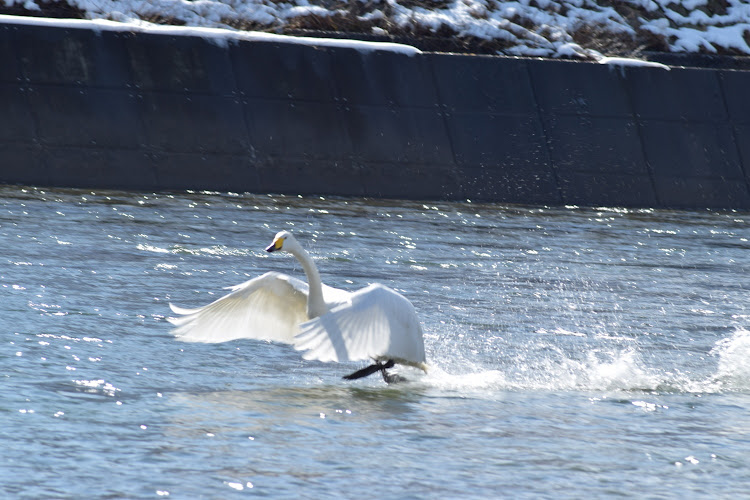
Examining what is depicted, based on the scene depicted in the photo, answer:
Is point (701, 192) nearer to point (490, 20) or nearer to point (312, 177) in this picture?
point (490, 20)

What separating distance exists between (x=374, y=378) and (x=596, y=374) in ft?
4.89

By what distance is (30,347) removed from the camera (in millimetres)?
7934

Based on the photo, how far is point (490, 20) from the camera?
19.8 metres

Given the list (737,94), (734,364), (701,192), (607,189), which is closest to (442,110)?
(607,189)

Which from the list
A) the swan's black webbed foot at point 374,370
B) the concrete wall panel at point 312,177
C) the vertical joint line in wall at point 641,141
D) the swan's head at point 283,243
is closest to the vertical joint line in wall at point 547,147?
the vertical joint line in wall at point 641,141

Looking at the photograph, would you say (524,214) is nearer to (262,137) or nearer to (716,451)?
(262,137)

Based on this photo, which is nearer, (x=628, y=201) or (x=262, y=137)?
(x=262, y=137)

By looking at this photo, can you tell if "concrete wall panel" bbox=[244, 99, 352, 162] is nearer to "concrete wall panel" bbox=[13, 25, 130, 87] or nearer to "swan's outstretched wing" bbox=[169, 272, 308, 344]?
"concrete wall panel" bbox=[13, 25, 130, 87]

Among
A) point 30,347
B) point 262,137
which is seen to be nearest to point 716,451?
point 30,347

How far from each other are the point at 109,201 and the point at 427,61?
5243 millimetres

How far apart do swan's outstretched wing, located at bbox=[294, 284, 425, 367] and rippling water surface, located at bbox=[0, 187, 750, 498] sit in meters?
A: 0.31

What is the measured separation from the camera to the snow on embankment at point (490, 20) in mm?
18375

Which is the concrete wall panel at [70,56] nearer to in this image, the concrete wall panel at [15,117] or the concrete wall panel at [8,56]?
the concrete wall panel at [8,56]

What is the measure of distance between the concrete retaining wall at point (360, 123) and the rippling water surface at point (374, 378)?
163cm
